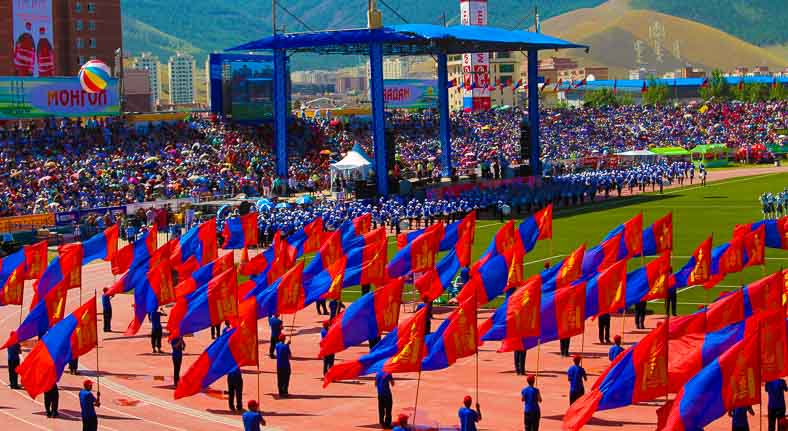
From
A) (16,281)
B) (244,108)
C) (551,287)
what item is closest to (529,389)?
(551,287)

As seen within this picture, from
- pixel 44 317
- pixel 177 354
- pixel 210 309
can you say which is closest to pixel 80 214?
pixel 44 317

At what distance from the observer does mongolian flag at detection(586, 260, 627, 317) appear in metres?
27.3

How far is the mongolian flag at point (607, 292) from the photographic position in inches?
1075

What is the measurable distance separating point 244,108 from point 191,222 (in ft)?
86.3

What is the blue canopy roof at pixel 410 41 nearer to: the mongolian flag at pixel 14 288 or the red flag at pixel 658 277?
the mongolian flag at pixel 14 288

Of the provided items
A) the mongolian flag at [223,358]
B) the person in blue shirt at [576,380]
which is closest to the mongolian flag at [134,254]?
the mongolian flag at [223,358]

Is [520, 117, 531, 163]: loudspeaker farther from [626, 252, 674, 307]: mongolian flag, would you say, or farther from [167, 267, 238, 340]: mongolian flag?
[167, 267, 238, 340]: mongolian flag

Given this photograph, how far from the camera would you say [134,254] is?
3719 centimetres

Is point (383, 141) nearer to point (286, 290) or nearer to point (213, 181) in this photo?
point (213, 181)

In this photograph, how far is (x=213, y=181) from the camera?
6994 centimetres

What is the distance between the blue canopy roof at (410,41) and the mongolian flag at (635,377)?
43737mm

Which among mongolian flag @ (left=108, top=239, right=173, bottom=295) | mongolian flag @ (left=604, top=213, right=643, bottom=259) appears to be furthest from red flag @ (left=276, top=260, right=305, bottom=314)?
mongolian flag @ (left=604, top=213, right=643, bottom=259)

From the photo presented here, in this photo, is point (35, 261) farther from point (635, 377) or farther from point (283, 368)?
point (635, 377)

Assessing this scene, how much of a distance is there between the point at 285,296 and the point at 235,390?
4.56m
